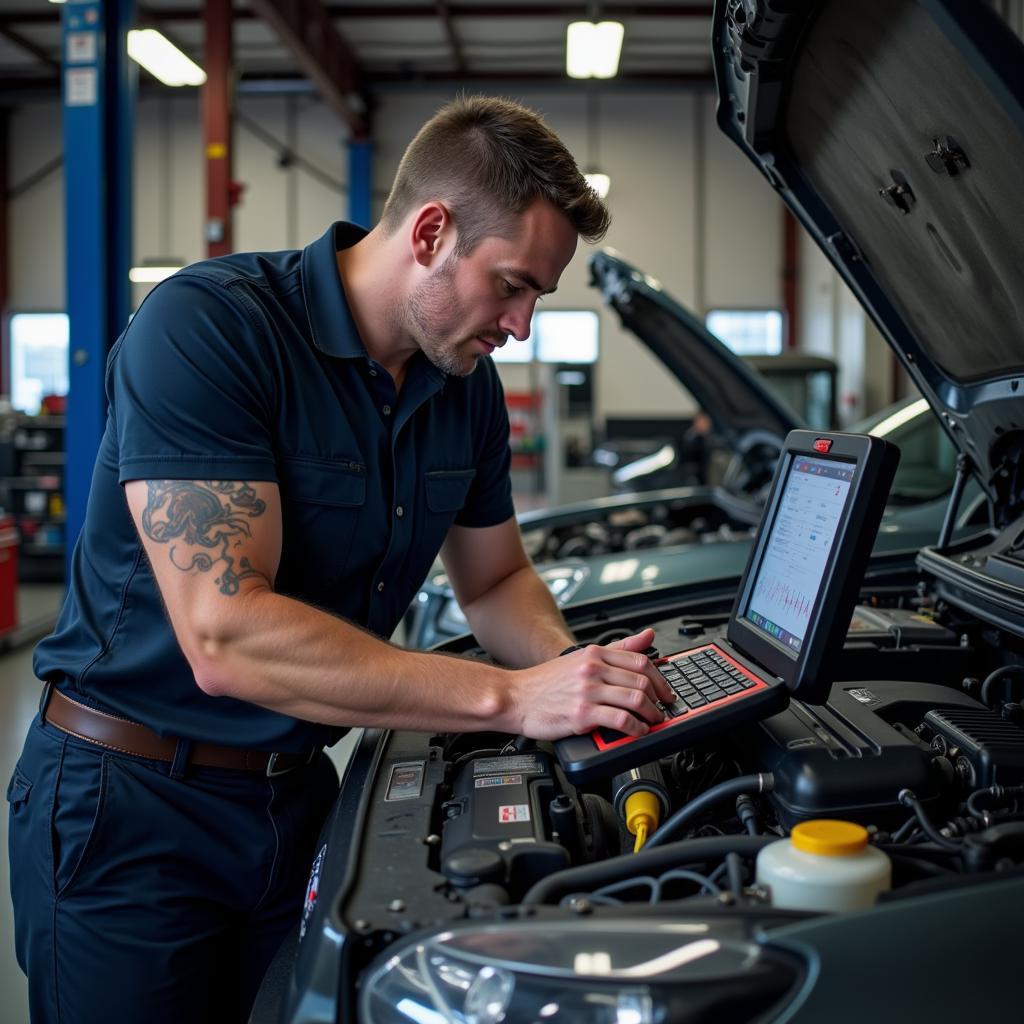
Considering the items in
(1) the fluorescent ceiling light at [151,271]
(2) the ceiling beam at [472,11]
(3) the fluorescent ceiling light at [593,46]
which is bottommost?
(1) the fluorescent ceiling light at [151,271]

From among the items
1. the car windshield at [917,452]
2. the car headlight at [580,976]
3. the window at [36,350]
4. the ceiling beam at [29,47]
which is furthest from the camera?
the window at [36,350]

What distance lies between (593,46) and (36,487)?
574cm

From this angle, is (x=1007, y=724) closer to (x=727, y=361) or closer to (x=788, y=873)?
(x=788, y=873)

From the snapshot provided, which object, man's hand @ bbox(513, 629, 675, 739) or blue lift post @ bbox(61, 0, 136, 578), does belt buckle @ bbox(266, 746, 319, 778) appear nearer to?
man's hand @ bbox(513, 629, 675, 739)

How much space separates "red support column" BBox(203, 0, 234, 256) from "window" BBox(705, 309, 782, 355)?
7.07 m

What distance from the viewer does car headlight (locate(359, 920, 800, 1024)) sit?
31.7 inches

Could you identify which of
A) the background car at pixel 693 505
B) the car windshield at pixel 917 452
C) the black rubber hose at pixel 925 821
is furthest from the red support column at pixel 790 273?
the black rubber hose at pixel 925 821

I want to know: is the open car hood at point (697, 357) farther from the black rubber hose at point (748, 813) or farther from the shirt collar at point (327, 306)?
the black rubber hose at point (748, 813)

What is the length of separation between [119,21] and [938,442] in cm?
371

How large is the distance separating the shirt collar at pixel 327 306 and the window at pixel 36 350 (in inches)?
514

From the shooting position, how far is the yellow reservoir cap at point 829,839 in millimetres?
921

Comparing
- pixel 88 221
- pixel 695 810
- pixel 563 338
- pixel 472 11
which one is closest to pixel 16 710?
pixel 88 221

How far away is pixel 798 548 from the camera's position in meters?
1.35

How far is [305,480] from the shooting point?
144cm
